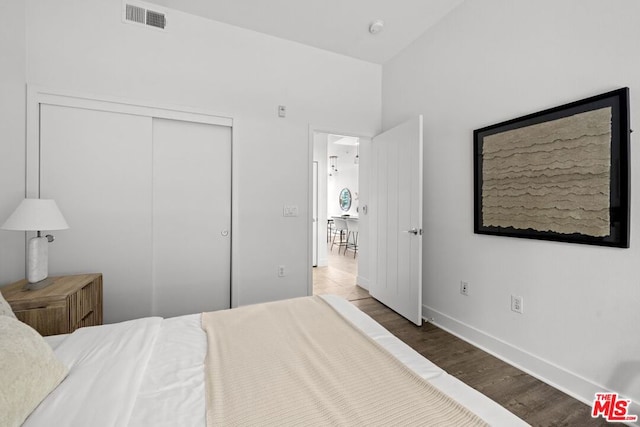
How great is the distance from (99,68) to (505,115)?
329 centimetres

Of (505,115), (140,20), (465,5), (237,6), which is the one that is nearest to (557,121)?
(505,115)

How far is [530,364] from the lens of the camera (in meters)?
1.92

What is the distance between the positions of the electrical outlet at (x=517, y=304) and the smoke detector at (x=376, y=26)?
266 cm

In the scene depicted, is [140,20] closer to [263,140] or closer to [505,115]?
[263,140]

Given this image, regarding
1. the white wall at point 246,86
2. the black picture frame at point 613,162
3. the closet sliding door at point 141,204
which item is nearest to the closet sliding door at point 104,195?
the closet sliding door at point 141,204

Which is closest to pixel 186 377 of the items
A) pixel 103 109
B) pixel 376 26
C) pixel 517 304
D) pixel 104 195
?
pixel 104 195

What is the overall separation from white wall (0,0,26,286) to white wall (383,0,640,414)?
3.38 m

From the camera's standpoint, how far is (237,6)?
2.48m

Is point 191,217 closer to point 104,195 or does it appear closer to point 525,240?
point 104,195

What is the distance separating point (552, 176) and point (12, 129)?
377cm

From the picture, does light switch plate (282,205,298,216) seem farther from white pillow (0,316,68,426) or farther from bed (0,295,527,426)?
white pillow (0,316,68,426)

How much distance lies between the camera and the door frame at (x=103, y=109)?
7.00 feet

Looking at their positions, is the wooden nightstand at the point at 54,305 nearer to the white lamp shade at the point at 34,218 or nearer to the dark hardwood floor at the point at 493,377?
the white lamp shade at the point at 34,218

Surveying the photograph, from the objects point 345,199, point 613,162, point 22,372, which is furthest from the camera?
point 345,199
